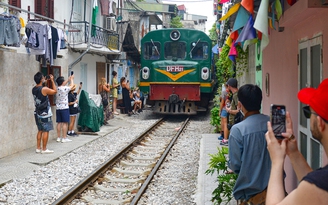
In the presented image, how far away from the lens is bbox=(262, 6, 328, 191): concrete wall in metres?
4.23

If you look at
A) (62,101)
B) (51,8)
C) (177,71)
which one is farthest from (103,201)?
(177,71)

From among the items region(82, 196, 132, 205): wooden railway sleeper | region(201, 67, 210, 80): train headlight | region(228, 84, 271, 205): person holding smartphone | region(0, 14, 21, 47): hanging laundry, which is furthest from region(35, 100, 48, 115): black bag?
region(201, 67, 210, 80): train headlight

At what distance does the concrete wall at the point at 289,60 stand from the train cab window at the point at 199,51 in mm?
10578

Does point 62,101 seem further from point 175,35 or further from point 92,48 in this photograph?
point 175,35

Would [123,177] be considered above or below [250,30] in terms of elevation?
below

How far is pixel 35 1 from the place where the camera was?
12.2 metres

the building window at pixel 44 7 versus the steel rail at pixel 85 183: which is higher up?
the building window at pixel 44 7

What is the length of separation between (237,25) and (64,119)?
7.14 m

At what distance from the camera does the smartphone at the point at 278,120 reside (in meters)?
2.63

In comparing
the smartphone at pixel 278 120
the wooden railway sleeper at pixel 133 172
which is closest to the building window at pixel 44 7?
the wooden railway sleeper at pixel 133 172

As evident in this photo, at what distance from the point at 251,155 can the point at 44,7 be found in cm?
1023

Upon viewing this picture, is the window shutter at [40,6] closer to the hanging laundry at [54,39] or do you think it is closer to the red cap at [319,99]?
the hanging laundry at [54,39]

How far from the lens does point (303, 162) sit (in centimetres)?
259

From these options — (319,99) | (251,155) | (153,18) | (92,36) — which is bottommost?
(251,155)
